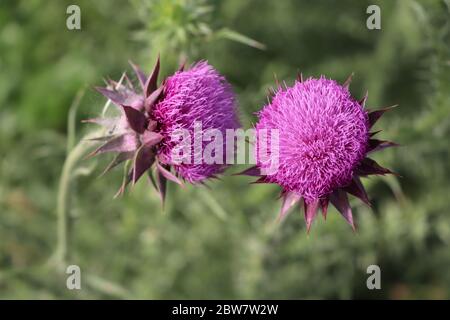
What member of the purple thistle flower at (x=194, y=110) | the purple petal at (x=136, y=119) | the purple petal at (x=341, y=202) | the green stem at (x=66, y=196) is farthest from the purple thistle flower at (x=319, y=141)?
the green stem at (x=66, y=196)

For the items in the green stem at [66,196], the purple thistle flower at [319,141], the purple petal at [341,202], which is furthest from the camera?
the green stem at [66,196]

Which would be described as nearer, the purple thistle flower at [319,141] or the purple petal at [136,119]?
the purple thistle flower at [319,141]

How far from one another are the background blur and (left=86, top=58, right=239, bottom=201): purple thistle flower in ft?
1.22

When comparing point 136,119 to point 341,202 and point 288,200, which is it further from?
point 341,202

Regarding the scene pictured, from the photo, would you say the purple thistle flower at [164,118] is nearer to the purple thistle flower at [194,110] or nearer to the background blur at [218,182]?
the purple thistle flower at [194,110]

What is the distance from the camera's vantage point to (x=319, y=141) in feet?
8.63

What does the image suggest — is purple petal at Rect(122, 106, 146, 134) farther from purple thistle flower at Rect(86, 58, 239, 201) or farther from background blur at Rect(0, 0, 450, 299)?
background blur at Rect(0, 0, 450, 299)

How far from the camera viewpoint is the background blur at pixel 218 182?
4.09m

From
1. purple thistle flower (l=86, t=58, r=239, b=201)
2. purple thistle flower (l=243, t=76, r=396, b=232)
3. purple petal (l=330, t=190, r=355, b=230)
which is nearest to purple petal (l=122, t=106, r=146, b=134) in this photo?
purple thistle flower (l=86, t=58, r=239, b=201)

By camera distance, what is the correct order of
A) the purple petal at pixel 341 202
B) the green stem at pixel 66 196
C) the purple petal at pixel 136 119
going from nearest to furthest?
the purple petal at pixel 341 202
the purple petal at pixel 136 119
the green stem at pixel 66 196

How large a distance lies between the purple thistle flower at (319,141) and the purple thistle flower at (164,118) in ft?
0.97

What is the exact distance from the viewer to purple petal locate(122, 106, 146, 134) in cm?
292

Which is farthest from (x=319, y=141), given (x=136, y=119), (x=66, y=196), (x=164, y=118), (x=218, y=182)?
(x=218, y=182)

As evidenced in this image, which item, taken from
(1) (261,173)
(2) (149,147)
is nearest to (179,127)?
(2) (149,147)
